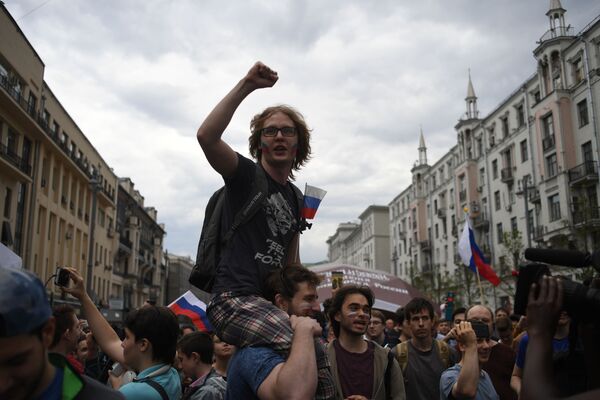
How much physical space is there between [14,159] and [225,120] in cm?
3021

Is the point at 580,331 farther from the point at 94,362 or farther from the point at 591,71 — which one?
the point at 591,71

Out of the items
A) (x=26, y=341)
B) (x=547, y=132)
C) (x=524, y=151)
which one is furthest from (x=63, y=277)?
(x=524, y=151)

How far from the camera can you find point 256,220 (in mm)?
3391

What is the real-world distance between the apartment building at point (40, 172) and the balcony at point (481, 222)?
102 ft

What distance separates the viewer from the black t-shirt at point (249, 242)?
327 cm

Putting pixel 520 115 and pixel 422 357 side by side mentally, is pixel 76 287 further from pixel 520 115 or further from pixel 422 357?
pixel 520 115

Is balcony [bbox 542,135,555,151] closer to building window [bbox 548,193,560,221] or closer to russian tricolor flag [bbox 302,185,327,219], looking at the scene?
building window [bbox 548,193,560,221]

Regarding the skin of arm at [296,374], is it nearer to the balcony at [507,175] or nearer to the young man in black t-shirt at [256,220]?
the young man in black t-shirt at [256,220]

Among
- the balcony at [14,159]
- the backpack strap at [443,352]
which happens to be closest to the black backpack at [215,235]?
the backpack strap at [443,352]

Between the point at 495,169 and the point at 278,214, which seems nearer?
the point at 278,214

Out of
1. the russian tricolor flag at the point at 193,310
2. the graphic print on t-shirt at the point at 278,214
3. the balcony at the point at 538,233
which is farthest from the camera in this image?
the balcony at the point at 538,233

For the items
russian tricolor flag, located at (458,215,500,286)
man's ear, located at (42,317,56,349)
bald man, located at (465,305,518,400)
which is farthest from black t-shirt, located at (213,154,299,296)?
russian tricolor flag, located at (458,215,500,286)

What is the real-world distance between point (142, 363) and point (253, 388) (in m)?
1.29

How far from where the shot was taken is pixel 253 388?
300cm
